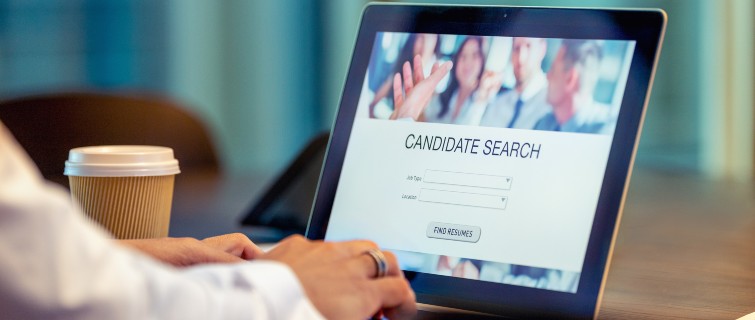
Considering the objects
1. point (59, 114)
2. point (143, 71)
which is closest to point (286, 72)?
point (143, 71)

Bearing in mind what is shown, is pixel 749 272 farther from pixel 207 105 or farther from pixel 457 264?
pixel 207 105

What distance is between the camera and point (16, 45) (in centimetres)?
422

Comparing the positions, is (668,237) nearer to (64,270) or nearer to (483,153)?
(483,153)

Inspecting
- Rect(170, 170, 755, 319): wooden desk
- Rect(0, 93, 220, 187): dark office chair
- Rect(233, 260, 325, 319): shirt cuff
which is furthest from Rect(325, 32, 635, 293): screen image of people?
Rect(0, 93, 220, 187): dark office chair

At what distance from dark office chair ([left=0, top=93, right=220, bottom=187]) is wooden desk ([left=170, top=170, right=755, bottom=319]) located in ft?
0.48

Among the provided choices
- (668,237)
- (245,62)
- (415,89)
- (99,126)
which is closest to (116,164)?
(415,89)

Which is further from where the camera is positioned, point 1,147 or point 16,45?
point 16,45

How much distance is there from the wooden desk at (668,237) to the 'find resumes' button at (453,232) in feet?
0.43

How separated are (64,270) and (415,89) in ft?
1.55

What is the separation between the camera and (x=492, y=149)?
34.3 inches

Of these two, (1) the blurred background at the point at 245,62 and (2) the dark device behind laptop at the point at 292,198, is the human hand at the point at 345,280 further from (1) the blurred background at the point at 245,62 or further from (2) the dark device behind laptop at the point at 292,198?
(1) the blurred background at the point at 245,62

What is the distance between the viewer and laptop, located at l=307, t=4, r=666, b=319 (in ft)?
2.65

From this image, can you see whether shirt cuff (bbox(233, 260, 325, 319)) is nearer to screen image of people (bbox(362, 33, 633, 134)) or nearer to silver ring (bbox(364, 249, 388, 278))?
silver ring (bbox(364, 249, 388, 278))

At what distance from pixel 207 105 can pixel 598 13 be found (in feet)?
10.6
